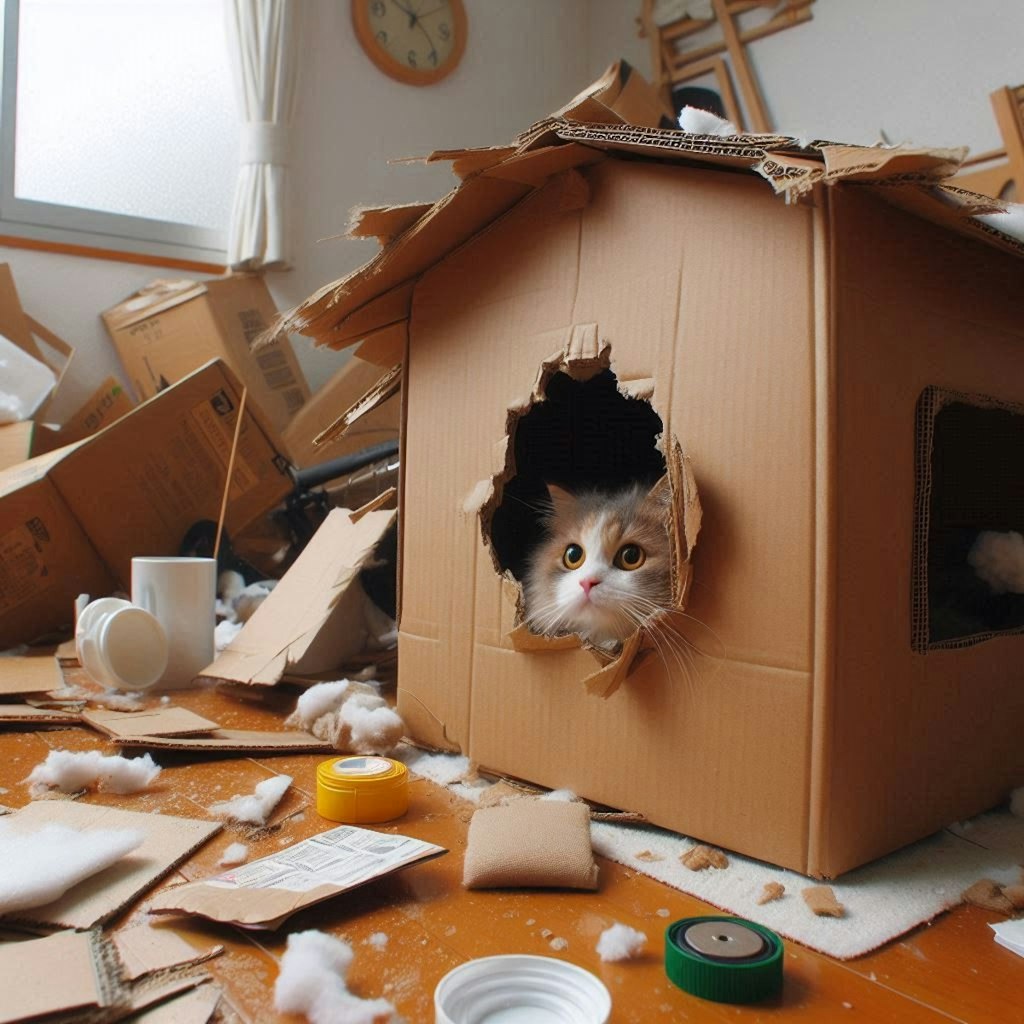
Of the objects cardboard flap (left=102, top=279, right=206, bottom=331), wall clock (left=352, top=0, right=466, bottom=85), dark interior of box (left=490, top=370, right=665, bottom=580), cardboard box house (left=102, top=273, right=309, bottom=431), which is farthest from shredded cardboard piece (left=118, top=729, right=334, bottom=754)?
wall clock (left=352, top=0, right=466, bottom=85)

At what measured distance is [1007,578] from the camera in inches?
38.9

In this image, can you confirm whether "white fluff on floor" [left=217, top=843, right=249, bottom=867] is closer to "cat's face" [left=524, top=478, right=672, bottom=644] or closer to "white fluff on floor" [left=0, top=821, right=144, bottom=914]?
"white fluff on floor" [left=0, top=821, right=144, bottom=914]

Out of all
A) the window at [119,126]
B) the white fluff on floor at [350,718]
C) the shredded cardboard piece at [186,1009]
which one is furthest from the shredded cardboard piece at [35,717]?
the window at [119,126]

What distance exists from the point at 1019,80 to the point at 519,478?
1769 millimetres

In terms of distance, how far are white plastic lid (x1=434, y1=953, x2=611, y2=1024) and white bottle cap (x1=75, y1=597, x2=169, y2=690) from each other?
3.08ft

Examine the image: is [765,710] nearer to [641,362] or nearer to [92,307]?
[641,362]

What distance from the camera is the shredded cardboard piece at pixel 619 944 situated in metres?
0.62

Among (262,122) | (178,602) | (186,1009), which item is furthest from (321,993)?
(262,122)

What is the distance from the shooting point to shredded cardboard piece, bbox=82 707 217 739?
3.60 feet

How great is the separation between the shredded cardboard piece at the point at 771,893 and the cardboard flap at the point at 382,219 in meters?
0.74

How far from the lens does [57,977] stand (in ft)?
1.83

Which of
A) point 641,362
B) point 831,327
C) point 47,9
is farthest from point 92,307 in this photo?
point 831,327

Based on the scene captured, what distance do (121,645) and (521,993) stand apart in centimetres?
99

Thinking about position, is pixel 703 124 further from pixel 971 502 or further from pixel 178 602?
pixel 178 602
